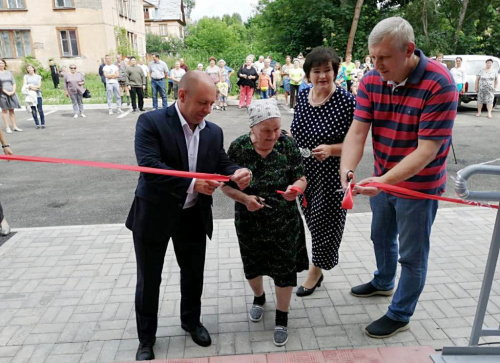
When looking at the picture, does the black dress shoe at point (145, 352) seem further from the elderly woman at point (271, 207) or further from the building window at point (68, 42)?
the building window at point (68, 42)

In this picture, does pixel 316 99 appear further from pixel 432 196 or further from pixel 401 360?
pixel 401 360

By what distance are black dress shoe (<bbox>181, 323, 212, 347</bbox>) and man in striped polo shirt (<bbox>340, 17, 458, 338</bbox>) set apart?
1.22 m

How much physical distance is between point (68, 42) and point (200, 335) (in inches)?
1231

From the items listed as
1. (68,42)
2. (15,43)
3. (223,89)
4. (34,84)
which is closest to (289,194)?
(34,84)

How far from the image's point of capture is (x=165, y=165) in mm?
2447

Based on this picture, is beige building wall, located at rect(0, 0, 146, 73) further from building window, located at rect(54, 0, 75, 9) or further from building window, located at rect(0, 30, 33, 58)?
building window, located at rect(0, 30, 33, 58)

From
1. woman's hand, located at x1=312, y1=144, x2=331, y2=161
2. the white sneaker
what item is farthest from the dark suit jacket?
the white sneaker

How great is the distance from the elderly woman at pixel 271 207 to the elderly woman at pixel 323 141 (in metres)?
0.42

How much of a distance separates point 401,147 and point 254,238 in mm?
1198

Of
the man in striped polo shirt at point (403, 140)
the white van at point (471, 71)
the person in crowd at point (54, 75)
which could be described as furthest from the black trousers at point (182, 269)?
the person in crowd at point (54, 75)

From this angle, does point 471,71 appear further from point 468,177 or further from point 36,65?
point 36,65

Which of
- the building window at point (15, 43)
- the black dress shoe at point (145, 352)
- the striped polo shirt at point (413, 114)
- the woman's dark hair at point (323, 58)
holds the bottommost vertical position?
the black dress shoe at point (145, 352)

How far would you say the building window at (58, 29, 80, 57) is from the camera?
29.0 m

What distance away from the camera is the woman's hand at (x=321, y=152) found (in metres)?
3.04
